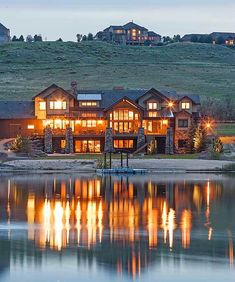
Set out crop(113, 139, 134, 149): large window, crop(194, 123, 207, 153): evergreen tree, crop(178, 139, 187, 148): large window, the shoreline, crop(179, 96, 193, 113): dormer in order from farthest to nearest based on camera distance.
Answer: crop(179, 96, 193, 113): dormer
crop(178, 139, 187, 148): large window
crop(113, 139, 134, 149): large window
crop(194, 123, 207, 153): evergreen tree
the shoreline

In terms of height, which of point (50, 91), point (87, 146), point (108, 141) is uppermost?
point (50, 91)

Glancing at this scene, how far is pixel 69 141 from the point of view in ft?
275

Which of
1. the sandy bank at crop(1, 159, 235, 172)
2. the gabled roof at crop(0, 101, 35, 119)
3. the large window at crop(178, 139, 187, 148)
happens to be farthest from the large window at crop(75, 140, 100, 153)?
the sandy bank at crop(1, 159, 235, 172)

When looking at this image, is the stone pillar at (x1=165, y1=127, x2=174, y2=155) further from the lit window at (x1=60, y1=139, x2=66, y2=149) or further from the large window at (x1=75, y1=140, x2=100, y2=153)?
the lit window at (x1=60, y1=139, x2=66, y2=149)

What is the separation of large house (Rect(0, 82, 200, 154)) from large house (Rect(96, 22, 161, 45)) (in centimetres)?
10431

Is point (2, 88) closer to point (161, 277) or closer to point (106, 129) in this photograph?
point (106, 129)

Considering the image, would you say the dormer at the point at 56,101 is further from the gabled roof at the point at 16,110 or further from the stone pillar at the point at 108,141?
the stone pillar at the point at 108,141

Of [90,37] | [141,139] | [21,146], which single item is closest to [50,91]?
[21,146]

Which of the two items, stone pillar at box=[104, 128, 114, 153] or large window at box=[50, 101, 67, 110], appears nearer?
stone pillar at box=[104, 128, 114, 153]

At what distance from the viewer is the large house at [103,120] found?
3351 inches

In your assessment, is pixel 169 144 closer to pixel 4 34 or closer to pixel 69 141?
pixel 69 141

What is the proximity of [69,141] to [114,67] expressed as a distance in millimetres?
67820

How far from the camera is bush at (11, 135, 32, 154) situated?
260 feet

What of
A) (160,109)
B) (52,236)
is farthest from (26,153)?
(52,236)
